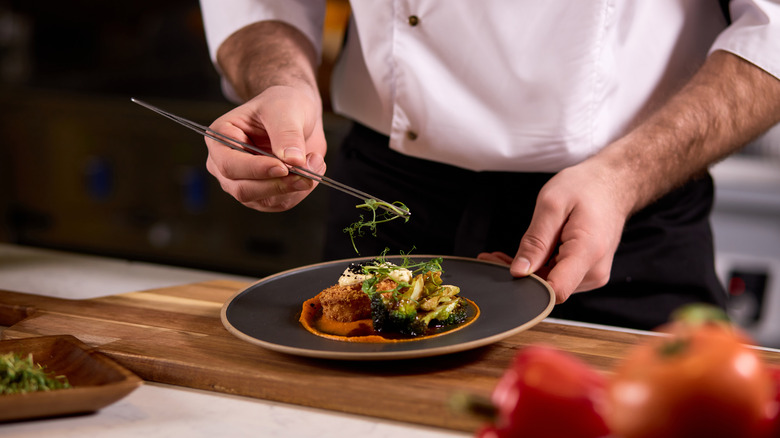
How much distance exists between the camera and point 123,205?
3488 millimetres

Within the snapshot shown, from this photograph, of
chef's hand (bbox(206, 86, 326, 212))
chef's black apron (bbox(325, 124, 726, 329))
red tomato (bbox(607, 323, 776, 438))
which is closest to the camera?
red tomato (bbox(607, 323, 776, 438))

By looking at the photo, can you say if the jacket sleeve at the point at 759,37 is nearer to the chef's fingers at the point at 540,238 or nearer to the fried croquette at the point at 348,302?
the chef's fingers at the point at 540,238

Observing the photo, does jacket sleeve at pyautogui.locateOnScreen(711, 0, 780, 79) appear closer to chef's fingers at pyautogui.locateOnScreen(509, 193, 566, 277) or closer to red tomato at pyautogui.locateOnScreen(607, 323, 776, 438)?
chef's fingers at pyautogui.locateOnScreen(509, 193, 566, 277)

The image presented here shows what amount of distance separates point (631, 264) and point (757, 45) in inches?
20.3

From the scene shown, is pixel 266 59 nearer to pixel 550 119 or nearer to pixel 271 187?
pixel 271 187

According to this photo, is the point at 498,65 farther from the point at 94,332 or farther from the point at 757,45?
the point at 94,332

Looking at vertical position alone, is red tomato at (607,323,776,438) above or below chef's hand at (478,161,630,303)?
below

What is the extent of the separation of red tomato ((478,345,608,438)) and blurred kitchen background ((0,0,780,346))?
2.48 meters

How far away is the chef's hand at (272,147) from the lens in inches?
46.9

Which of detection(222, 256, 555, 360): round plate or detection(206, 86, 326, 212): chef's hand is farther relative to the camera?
detection(206, 86, 326, 212): chef's hand

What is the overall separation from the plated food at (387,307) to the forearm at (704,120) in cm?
47

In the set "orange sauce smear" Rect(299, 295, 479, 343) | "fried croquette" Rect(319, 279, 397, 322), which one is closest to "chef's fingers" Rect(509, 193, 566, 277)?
"orange sauce smear" Rect(299, 295, 479, 343)

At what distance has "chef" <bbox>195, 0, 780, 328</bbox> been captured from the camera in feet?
4.48

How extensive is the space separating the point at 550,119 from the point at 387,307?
605mm
